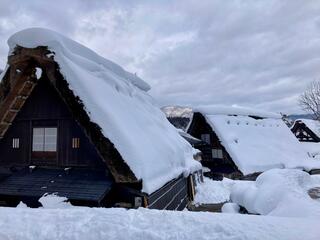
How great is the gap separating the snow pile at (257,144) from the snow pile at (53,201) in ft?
56.0

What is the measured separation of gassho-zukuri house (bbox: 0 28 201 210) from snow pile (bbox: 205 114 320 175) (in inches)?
547

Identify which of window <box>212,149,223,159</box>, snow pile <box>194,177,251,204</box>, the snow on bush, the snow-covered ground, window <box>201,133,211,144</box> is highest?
window <box>201,133,211,144</box>

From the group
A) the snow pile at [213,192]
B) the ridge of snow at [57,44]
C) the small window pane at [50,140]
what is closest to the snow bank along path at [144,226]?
the small window pane at [50,140]

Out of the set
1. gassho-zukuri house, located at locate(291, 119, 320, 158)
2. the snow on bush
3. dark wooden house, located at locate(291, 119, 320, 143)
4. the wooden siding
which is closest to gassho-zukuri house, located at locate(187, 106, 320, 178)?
gassho-zukuri house, located at locate(291, 119, 320, 158)

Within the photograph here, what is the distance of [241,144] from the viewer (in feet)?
80.4

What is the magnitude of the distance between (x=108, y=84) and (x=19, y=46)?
3.37 meters

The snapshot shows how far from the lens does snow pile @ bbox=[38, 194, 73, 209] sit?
7.84m

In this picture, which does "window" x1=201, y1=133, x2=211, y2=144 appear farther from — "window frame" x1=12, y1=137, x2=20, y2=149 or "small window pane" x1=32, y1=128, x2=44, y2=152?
"window frame" x1=12, y1=137, x2=20, y2=149

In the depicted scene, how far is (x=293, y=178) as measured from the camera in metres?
7.52

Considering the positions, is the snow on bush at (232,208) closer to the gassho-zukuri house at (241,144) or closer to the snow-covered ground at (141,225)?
the snow-covered ground at (141,225)

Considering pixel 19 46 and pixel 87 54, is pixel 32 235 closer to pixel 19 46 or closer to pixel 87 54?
pixel 19 46

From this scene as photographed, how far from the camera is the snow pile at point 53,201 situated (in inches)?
309

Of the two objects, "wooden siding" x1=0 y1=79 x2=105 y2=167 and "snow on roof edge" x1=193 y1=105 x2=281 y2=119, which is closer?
"wooden siding" x1=0 y1=79 x2=105 y2=167

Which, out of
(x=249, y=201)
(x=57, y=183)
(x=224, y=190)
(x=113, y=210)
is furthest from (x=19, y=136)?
(x=224, y=190)
